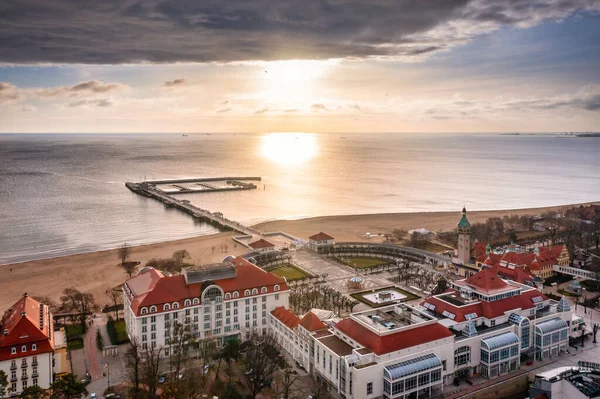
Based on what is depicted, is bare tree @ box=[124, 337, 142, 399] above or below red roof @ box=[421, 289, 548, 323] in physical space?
below

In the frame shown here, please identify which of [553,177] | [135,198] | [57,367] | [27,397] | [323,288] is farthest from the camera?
[553,177]

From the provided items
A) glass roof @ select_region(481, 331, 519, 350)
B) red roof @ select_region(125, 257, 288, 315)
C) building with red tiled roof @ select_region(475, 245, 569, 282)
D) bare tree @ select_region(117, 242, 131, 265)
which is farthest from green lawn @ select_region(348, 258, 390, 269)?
bare tree @ select_region(117, 242, 131, 265)

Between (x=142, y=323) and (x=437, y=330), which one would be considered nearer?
(x=437, y=330)

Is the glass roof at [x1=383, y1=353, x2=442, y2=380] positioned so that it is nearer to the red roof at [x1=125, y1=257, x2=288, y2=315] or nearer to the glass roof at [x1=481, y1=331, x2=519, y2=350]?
the glass roof at [x1=481, y1=331, x2=519, y2=350]

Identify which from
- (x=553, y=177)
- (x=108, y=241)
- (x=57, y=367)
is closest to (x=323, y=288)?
(x=57, y=367)

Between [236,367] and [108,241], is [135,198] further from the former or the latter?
[236,367]

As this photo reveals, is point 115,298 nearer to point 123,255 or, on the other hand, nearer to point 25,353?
point 25,353

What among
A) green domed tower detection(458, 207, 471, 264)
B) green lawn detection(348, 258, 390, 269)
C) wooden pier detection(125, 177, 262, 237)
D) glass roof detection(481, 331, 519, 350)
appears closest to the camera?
glass roof detection(481, 331, 519, 350)
